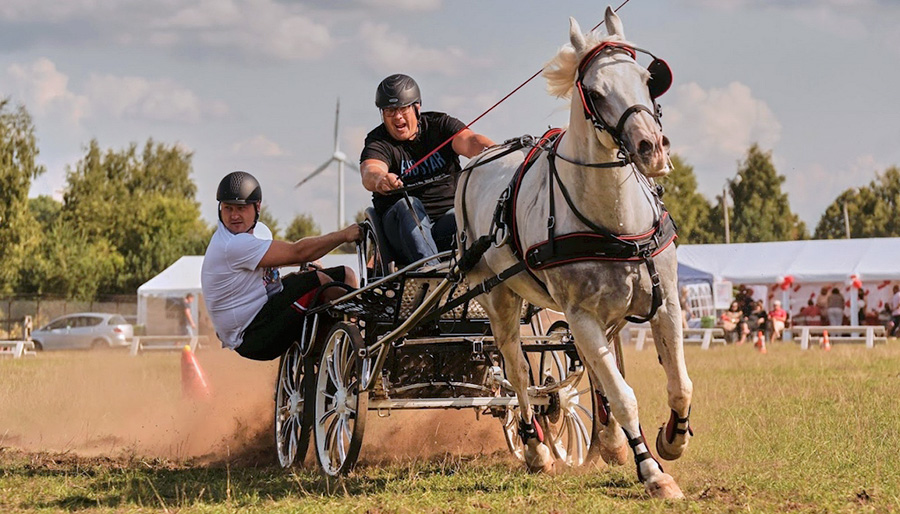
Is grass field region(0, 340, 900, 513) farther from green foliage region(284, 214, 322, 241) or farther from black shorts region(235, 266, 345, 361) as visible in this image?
green foliage region(284, 214, 322, 241)

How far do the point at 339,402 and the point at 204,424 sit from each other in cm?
264

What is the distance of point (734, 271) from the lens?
33594 mm

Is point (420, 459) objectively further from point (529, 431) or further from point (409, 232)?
point (409, 232)

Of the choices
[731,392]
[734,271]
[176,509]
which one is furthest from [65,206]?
[176,509]

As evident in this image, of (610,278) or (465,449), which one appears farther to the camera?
(465,449)

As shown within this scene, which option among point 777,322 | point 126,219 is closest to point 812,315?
point 777,322

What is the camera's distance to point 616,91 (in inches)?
198

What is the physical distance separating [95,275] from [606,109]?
5301 cm

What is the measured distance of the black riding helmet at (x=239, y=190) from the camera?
26.4 ft

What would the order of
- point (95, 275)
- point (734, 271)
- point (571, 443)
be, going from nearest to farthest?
point (571, 443), point (734, 271), point (95, 275)

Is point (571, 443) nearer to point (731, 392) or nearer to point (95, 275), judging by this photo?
point (731, 392)

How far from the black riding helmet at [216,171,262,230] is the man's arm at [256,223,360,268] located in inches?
17.8

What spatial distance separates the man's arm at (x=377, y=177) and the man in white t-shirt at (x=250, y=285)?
2.24ft

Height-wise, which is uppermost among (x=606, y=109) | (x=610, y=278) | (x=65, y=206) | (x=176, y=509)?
(x=65, y=206)
